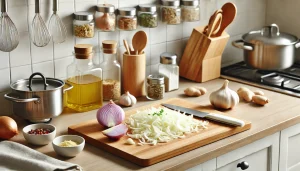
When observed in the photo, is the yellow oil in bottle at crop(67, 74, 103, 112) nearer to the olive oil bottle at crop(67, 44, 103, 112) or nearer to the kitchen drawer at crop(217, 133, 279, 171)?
the olive oil bottle at crop(67, 44, 103, 112)

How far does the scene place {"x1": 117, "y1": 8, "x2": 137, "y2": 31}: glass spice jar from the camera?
2.62 metres

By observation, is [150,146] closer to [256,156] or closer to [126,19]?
[256,156]

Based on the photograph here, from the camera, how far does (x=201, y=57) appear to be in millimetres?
2859

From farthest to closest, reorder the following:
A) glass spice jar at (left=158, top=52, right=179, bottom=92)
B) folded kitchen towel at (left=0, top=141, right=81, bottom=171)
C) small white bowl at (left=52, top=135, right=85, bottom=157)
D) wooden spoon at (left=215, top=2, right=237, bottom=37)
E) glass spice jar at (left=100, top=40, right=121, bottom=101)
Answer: wooden spoon at (left=215, top=2, right=237, bottom=37)
glass spice jar at (left=158, top=52, right=179, bottom=92)
glass spice jar at (left=100, top=40, right=121, bottom=101)
small white bowl at (left=52, top=135, right=85, bottom=157)
folded kitchen towel at (left=0, top=141, right=81, bottom=171)

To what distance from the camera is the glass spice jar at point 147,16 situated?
106 inches

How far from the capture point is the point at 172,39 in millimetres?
2951

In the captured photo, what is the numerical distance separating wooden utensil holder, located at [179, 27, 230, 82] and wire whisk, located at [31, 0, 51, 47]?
79 centimetres

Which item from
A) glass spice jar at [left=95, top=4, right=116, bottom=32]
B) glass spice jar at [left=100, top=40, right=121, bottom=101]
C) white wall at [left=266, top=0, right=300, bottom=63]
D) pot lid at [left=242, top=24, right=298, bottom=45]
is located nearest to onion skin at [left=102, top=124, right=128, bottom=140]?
glass spice jar at [left=100, top=40, right=121, bottom=101]

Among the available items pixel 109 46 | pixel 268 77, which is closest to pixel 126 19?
pixel 109 46

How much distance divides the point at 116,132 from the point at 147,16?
74 centimetres

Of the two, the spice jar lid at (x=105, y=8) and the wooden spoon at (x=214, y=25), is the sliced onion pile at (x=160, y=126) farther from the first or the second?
the wooden spoon at (x=214, y=25)

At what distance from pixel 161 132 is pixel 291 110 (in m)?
0.66

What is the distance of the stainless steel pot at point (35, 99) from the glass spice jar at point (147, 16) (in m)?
0.57

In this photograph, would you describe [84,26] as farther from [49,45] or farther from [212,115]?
[212,115]
